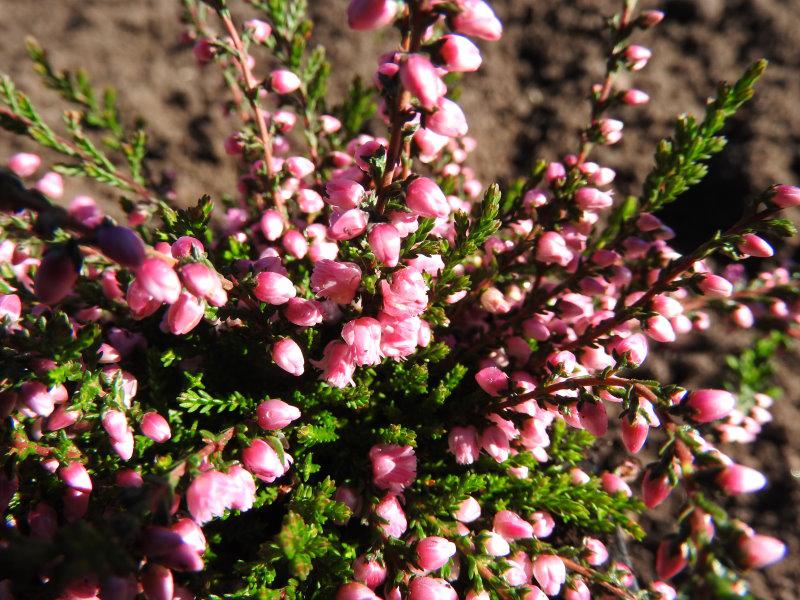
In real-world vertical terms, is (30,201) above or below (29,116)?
above

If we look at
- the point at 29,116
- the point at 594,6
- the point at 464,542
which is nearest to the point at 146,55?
the point at 29,116

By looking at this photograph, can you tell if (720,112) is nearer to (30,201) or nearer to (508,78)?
(30,201)

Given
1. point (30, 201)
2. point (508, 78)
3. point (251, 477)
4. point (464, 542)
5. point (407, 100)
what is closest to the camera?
point (30, 201)

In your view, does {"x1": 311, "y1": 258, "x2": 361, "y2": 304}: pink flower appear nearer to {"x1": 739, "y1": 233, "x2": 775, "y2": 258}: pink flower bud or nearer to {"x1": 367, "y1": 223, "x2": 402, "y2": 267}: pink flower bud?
{"x1": 367, "y1": 223, "x2": 402, "y2": 267}: pink flower bud

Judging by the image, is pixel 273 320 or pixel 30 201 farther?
pixel 273 320

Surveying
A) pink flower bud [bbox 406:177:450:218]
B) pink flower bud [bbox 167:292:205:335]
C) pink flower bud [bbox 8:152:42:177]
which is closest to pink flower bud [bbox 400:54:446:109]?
pink flower bud [bbox 406:177:450:218]

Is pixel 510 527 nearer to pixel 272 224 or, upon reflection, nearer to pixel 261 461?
pixel 261 461

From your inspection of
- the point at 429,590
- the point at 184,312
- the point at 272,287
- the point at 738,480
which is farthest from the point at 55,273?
the point at 738,480
